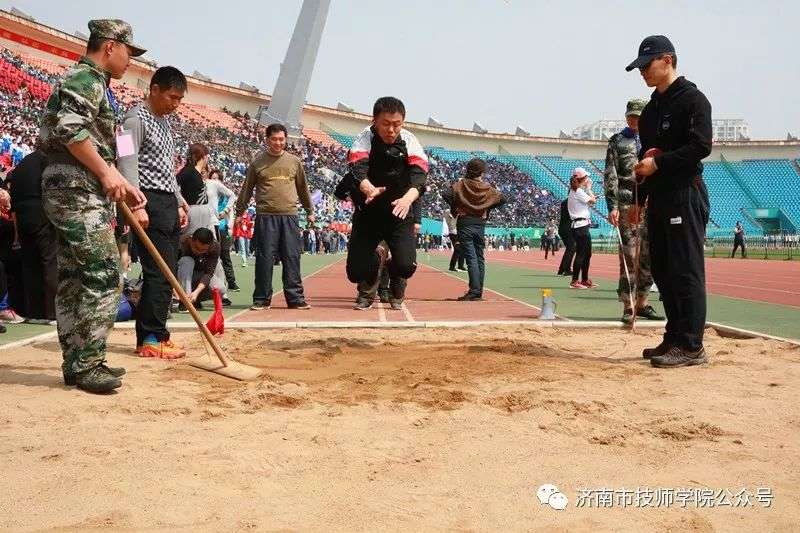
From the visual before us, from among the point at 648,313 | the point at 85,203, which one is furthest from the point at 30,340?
the point at 648,313

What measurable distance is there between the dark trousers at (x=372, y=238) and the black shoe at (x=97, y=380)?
8.74 ft

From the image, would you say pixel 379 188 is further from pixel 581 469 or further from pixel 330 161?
pixel 330 161

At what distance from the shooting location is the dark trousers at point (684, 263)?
16.3 feet

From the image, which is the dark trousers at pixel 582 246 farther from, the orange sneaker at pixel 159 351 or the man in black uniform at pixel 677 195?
the orange sneaker at pixel 159 351

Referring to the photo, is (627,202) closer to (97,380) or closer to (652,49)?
(652,49)

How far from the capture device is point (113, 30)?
4184 millimetres

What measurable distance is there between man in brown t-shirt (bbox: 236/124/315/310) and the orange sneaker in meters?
3.44

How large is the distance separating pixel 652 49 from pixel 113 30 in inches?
133

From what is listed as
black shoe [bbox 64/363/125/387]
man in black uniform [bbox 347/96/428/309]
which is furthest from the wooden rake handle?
man in black uniform [bbox 347/96/428/309]

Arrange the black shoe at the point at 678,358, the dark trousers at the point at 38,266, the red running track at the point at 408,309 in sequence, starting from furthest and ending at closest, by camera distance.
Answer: the red running track at the point at 408,309 < the dark trousers at the point at 38,266 < the black shoe at the point at 678,358

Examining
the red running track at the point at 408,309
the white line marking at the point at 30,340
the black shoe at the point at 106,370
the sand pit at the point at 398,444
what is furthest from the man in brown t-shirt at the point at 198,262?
the black shoe at the point at 106,370

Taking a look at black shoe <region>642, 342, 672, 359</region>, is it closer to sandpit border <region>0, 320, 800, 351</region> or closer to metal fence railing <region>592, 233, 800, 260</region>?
sandpit border <region>0, 320, 800, 351</region>

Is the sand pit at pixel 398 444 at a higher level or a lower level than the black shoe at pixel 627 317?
lower

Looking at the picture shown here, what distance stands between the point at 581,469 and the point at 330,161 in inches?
2247
